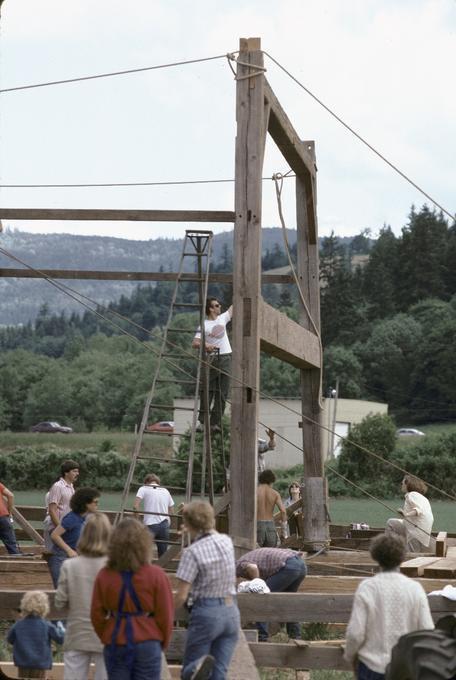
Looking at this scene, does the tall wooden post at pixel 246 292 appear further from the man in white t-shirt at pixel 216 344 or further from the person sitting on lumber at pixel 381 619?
the person sitting on lumber at pixel 381 619

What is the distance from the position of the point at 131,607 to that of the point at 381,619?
4.56 ft

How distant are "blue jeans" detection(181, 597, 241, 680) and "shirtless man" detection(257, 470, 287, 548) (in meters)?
6.79

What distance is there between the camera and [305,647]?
9625mm

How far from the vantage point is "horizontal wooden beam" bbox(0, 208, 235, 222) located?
14492 mm

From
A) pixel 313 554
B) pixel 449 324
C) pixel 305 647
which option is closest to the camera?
pixel 305 647

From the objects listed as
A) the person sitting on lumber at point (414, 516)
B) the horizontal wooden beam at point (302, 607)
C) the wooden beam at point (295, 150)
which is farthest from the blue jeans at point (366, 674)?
the wooden beam at point (295, 150)

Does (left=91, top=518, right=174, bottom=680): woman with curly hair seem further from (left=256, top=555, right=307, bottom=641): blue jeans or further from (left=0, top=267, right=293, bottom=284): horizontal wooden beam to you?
(left=0, top=267, right=293, bottom=284): horizontal wooden beam

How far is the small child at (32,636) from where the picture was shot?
8.78 meters

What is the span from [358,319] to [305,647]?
4820 inches

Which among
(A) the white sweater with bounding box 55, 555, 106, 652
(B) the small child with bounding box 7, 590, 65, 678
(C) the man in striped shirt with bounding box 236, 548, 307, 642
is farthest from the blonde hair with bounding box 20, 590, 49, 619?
(C) the man in striped shirt with bounding box 236, 548, 307, 642

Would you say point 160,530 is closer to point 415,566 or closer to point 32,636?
point 415,566

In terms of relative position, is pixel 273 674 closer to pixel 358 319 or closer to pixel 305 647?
pixel 305 647

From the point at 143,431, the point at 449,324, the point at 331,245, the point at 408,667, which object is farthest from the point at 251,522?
the point at 331,245

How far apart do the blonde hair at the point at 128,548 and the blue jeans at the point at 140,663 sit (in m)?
0.43
